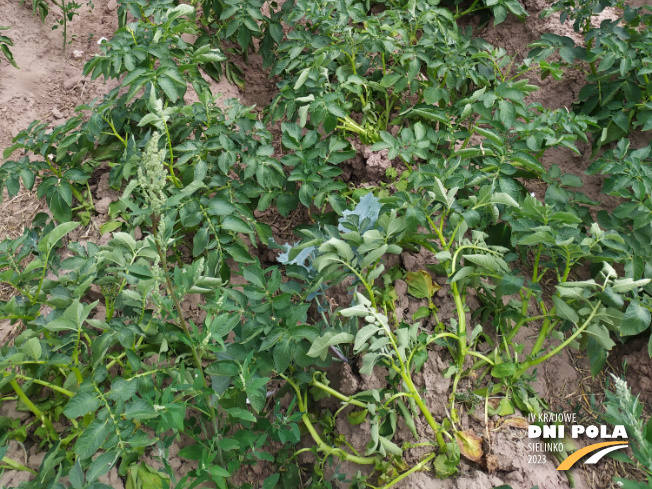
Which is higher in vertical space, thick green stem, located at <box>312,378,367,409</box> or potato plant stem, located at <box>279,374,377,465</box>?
thick green stem, located at <box>312,378,367,409</box>

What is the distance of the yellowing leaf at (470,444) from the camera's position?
166 centimetres

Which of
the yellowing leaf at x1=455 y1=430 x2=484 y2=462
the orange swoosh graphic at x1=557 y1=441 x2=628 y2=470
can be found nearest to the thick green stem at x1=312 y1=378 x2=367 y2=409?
the yellowing leaf at x1=455 y1=430 x2=484 y2=462

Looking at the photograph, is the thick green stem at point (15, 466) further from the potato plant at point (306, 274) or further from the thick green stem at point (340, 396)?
the thick green stem at point (340, 396)

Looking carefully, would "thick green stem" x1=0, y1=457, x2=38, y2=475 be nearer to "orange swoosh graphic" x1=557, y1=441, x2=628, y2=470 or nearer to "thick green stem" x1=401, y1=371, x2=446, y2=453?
"thick green stem" x1=401, y1=371, x2=446, y2=453

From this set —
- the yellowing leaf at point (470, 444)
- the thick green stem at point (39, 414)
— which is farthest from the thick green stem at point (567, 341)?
the thick green stem at point (39, 414)

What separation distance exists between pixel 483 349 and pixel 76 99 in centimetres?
254

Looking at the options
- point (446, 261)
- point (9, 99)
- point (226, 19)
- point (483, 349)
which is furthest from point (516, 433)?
point (9, 99)

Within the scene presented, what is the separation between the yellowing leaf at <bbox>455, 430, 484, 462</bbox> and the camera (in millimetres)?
1662

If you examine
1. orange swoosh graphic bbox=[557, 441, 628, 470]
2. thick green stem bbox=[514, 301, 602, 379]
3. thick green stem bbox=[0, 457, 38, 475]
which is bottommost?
orange swoosh graphic bbox=[557, 441, 628, 470]

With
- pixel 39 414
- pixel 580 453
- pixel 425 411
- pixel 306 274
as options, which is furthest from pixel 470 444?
pixel 39 414

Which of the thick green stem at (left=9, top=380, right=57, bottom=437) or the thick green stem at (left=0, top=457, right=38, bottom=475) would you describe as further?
the thick green stem at (left=9, top=380, right=57, bottom=437)

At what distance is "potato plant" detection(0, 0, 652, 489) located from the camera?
1562 mm

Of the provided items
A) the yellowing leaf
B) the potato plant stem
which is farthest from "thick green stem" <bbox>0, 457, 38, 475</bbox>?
the yellowing leaf

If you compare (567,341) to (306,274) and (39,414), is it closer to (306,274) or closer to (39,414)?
(306,274)
